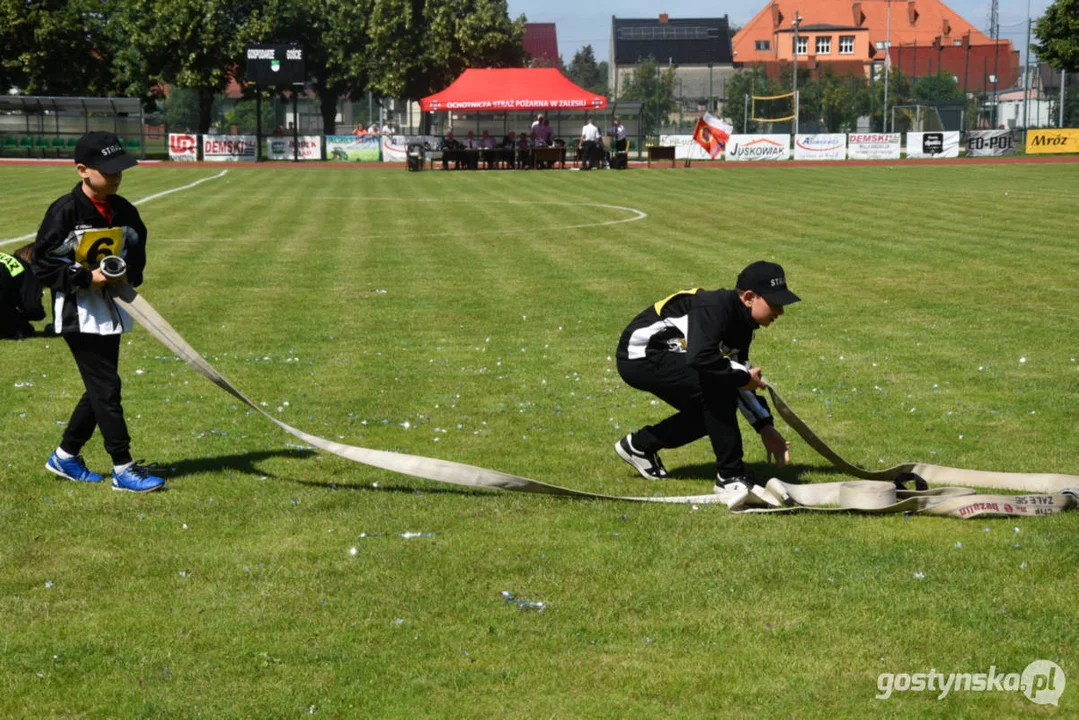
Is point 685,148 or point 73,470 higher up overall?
point 685,148

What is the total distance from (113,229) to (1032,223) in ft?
68.8

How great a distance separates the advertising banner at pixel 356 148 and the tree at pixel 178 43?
36.4 feet

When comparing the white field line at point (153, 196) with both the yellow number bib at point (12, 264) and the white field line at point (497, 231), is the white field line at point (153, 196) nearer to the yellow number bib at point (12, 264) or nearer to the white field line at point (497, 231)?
the yellow number bib at point (12, 264)

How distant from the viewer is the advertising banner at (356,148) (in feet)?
216

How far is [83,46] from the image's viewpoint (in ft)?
239

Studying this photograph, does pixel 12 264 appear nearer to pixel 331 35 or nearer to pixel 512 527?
pixel 512 527

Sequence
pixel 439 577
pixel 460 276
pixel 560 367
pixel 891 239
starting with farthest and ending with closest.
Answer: pixel 891 239 → pixel 460 276 → pixel 560 367 → pixel 439 577

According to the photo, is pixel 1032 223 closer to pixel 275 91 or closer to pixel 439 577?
pixel 439 577

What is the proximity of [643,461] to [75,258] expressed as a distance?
12.3ft

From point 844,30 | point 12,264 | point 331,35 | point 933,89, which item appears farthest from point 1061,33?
point 844,30

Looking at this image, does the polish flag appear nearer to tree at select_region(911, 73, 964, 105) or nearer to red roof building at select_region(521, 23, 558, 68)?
tree at select_region(911, 73, 964, 105)

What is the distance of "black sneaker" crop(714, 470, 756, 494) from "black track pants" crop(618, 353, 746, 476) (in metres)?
0.02

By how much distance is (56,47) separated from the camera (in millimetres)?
71062

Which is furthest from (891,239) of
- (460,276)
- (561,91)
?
(561,91)
